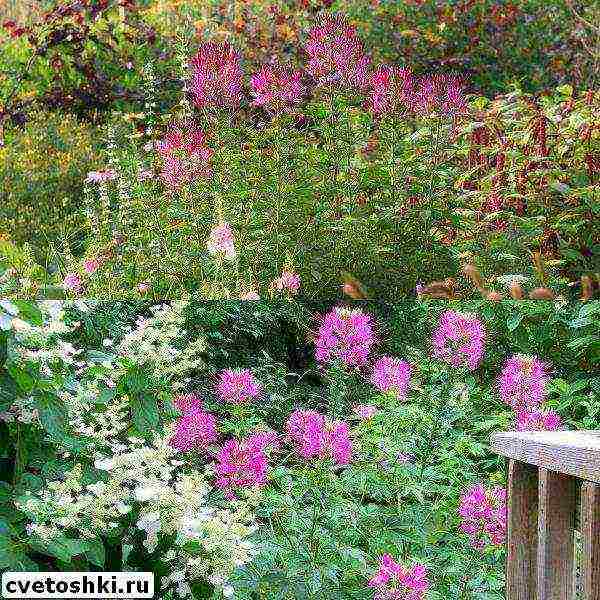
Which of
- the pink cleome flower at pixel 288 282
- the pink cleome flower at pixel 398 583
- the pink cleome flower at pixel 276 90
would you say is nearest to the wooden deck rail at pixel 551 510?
the pink cleome flower at pixel 398 583

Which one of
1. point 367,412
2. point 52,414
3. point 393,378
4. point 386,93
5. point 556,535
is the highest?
point 386,93

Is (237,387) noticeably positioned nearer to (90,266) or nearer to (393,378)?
(393,378)

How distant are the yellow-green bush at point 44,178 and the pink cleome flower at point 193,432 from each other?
151 inches

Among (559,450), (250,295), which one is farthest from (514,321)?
(559,450)

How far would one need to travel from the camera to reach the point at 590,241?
5781 millimetres

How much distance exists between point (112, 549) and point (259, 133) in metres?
4.03

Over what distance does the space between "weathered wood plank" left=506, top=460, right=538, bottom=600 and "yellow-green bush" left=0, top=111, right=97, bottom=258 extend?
5.09 meters

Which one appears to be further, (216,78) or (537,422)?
(216,78)

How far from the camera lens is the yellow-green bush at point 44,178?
7809 millimetres

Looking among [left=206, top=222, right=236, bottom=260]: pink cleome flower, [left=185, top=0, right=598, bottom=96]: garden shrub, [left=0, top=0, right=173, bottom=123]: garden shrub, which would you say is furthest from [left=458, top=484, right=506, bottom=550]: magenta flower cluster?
[left=185, top=0, right=598, bottom=96]: garden shrub

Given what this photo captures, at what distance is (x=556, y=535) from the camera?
7.91 feet

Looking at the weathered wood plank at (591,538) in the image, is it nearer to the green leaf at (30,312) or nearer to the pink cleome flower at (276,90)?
the green leaf at (30,312)

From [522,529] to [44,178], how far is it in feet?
20.4

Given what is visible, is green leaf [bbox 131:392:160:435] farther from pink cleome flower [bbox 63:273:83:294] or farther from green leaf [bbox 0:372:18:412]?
pink cleome flower [bbox 63:273:83:294]
